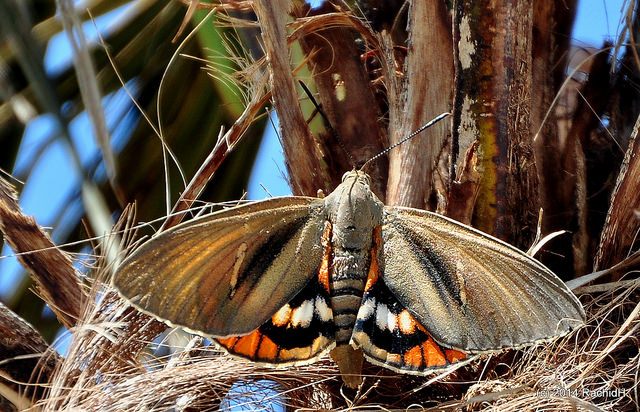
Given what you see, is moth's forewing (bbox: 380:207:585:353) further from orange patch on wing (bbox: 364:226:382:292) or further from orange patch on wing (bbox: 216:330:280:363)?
orange patch on wing (bbox: 216:330:280:363)

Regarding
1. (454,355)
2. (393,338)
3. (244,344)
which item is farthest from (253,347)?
(454,355)

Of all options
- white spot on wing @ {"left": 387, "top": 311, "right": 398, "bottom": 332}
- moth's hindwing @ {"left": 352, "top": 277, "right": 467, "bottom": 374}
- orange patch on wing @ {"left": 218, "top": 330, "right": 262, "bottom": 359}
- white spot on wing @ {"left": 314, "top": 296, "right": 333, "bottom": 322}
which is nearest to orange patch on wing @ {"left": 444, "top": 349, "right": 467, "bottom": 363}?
moth's hindwing @ {"left": 352, "top": 277, "right": 467, "bottom": 374}

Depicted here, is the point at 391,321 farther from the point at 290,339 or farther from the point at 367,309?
the point at 290,339

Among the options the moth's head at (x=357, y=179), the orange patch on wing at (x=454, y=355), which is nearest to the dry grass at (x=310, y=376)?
the orange patch on wing at (x=454, y=355)

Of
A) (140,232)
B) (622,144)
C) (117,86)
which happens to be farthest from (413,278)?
(117,86)

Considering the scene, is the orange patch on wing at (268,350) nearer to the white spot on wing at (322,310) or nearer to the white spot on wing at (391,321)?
the white spot on wing at (322,310)

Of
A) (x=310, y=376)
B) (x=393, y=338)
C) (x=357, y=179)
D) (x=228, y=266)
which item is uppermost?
(x=357, y=179)

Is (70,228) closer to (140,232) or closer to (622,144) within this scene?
(140,232)
